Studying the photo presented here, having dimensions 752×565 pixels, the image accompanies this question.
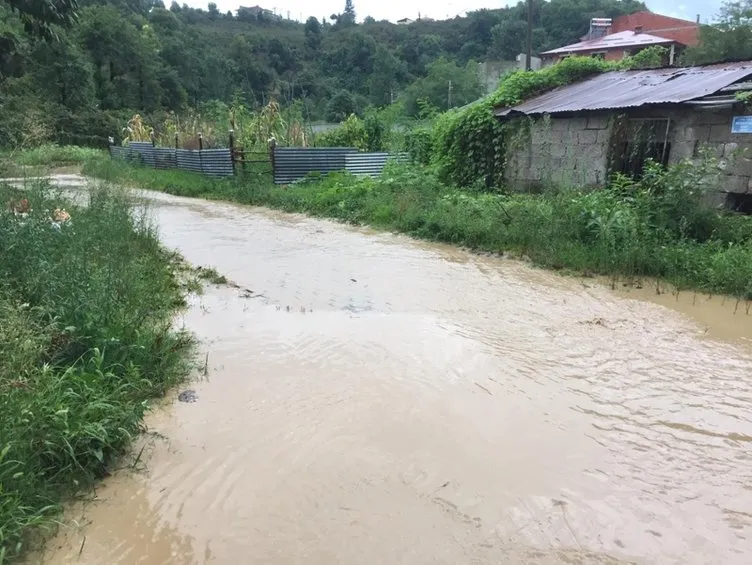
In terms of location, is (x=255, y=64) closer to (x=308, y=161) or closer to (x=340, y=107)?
(x=340, y=107)

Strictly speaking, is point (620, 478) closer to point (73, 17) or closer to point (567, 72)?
point (73, 17)

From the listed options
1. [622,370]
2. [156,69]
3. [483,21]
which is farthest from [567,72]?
[483,21]

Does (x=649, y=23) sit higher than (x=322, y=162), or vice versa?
(x=649, y=23)

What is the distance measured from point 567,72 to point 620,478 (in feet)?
40.5

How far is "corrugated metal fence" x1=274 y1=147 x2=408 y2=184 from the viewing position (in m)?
16.0

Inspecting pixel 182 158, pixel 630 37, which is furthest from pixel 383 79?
pixel 182 158

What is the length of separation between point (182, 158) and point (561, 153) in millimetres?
13916

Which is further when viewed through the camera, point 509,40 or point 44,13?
point 509,40

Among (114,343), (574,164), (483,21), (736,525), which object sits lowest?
(736,525)

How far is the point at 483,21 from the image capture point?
59.9 metres

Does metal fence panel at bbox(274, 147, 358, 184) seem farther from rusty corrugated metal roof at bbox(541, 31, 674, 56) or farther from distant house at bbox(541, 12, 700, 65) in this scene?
rusty corrugated metal roof at bbox(541, 31, 674, 56)

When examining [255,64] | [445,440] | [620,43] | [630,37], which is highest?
[255,64]

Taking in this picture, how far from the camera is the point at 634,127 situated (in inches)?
390

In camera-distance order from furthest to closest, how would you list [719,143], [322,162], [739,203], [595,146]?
1. [322,162]
2. [595,146]
3. [719,143]
4. [739,203]
